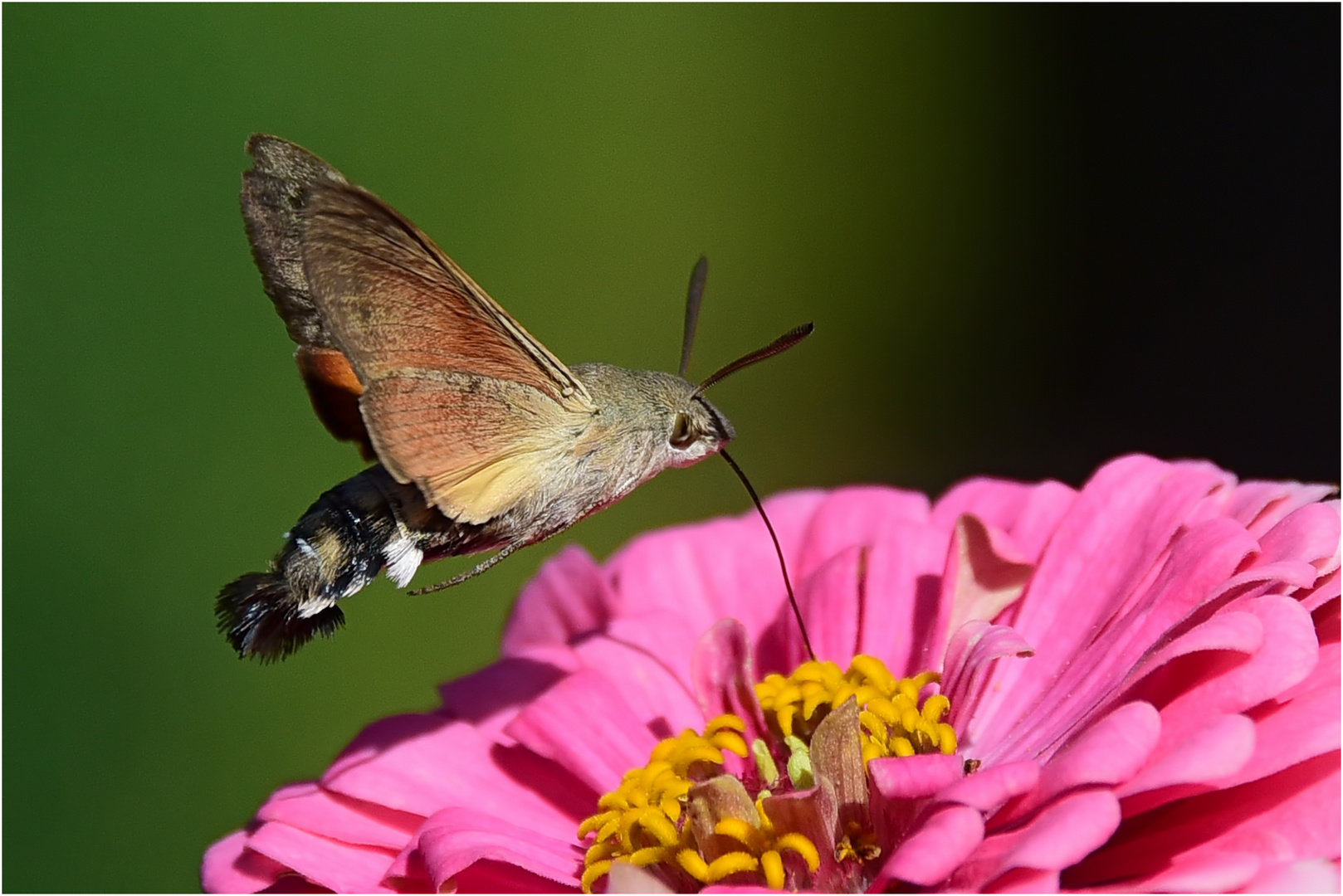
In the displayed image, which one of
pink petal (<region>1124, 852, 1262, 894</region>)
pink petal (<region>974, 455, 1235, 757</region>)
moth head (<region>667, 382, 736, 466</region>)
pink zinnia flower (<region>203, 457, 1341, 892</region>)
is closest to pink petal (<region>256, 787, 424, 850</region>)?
pink zinnia flower (<region>203, 457, 1341, 892</region>)

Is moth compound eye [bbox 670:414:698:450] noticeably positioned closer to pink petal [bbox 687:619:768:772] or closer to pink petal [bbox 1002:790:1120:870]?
pink petal [bbox 687:619:768:772]

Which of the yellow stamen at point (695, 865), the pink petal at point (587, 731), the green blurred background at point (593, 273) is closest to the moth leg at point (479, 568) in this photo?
the pink petal at point (587, 731)

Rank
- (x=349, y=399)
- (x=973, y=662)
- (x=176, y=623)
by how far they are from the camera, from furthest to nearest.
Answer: (x=176, y=623) < (x=349, y=399) < (x=973, y=662)

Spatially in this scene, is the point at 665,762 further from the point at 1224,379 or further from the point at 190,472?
the point at 1224,379

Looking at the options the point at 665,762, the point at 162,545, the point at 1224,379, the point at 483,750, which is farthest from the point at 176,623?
the point at 1224,379

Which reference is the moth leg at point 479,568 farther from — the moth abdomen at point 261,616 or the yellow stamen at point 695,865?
the yellow stamen at point 695,865

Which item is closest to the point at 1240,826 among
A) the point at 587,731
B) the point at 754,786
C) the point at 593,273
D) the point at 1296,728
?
the point at 1296,728
